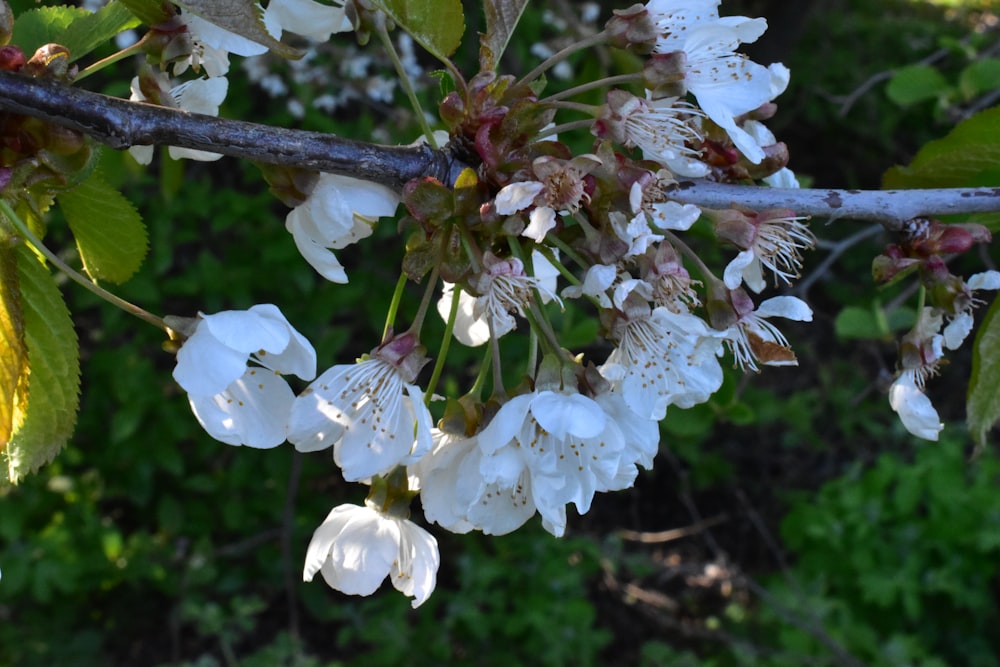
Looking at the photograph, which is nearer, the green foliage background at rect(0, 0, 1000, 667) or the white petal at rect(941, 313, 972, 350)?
the white petal at rect(941, 313, 972, 350)

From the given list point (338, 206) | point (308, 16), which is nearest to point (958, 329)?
point (338, 206)

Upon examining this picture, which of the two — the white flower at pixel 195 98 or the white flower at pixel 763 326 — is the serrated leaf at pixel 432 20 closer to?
the white flower at pixel 195 98

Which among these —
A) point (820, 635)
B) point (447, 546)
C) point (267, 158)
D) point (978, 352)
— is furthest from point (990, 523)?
point (267, 158)

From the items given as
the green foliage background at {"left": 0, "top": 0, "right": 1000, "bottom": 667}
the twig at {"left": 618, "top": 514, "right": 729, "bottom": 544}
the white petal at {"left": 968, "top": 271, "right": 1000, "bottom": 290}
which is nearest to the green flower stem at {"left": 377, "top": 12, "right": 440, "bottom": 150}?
the white petal at {"left": 968, "top": 271, "right": 1000, "bottom": 290}

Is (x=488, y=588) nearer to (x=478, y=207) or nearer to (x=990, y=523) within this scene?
(x=990, y=523)

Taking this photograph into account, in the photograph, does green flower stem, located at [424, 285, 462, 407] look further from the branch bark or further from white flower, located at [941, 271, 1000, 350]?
white flower, located at [941, 271, 1000, 350]
